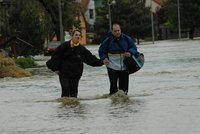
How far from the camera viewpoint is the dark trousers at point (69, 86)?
48.3 feet

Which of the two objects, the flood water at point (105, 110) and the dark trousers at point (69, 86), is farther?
the dark trousers at point (69, 86)

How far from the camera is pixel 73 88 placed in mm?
14914

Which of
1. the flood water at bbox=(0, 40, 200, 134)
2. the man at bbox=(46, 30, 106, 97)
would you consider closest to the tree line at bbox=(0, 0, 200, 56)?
the flood water at bbox=(0, 40, 200, 134)

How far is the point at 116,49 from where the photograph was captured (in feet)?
48.7

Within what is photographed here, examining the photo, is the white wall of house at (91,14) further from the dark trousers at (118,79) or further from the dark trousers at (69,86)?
the dark trousers at (69,86)

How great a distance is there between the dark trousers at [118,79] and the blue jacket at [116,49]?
4.9 inches

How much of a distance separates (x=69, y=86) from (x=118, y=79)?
1.12 meters

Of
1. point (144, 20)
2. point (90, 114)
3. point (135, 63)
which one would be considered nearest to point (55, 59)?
point (135, 63)

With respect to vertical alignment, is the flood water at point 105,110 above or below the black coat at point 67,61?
below

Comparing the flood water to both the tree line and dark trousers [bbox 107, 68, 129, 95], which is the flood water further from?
the tree line

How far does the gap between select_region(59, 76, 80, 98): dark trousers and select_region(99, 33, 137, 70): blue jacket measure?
75 cm

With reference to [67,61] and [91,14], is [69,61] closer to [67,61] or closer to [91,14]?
[67,61]

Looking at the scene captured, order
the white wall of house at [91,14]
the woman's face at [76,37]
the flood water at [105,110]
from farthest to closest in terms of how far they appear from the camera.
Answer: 1. the white wall of house at [91,14]
2. the woman's face at [76,37]
3. the flood water at [105,110]

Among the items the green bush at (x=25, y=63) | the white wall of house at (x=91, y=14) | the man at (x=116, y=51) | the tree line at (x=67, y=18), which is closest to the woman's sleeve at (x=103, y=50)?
the man at (x=116, y=51)
